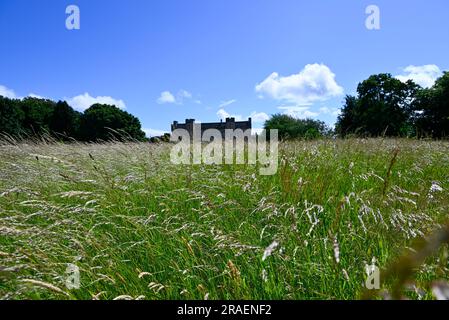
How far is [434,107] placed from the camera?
33594 mm

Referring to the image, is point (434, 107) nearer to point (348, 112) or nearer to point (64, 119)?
point (348, 112)

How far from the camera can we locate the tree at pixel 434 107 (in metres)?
31.9

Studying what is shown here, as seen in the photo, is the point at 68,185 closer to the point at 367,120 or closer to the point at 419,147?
the point at 419,147

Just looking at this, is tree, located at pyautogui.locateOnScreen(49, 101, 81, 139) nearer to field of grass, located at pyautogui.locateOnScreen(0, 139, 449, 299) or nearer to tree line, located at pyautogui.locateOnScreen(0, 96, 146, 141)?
tree line, located at pyautogui.locateOnScreen(0, 96, 146, 141)

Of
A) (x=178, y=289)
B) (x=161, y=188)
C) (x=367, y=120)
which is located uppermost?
(x=367, y=120)

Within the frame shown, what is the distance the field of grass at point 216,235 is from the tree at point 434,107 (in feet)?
113

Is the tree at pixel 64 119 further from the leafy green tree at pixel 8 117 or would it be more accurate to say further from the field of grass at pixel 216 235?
the field of grass at pixel 216 235

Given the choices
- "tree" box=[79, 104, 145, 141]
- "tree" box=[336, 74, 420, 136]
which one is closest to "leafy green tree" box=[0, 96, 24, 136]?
"tree" box=[79, 104, 145, 141]

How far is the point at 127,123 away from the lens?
4719 centimetres

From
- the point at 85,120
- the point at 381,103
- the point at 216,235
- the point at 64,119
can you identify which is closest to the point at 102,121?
the point at 85,120

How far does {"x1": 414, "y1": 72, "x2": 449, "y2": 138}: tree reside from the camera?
3189 centimetres

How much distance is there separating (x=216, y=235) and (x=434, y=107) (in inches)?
1561
